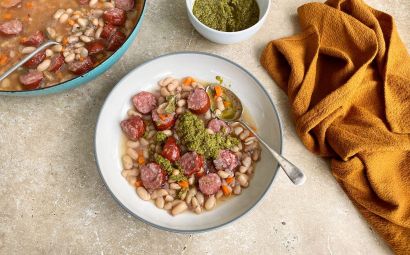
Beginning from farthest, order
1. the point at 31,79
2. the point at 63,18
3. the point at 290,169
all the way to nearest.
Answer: the point at 63,18, the point at 31,79, the point at 290,169

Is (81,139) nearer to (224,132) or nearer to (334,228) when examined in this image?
(224,132)

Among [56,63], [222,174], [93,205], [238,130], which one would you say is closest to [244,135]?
[238,130]

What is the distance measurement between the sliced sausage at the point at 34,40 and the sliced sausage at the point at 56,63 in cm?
7

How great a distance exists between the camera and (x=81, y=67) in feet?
3.80

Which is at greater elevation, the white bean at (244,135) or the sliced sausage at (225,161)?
the white bean at (244,135)

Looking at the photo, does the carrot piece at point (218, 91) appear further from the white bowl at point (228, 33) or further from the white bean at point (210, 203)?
the white bean at point (210, 203)

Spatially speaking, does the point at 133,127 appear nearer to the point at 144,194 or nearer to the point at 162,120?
the point at 162,120

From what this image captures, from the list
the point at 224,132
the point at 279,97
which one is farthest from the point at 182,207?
the point at 279,97

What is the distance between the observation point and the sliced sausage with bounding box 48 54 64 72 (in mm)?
1166

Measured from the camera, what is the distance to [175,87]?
1.20m

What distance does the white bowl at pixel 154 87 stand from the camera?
1051 mm

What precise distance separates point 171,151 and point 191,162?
6 cm

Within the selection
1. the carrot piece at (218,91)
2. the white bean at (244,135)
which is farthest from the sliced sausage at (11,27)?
the white bean at (244,135)

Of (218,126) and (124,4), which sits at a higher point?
(124,4)
